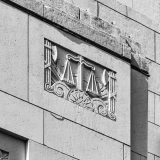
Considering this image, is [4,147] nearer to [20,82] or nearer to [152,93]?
[20,82]

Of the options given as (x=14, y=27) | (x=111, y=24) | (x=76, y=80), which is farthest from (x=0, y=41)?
(x=111, y=24)

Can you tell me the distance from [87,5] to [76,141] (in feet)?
10.8

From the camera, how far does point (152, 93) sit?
74.0 ft

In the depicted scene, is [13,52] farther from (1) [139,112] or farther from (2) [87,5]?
(1) [139,112]

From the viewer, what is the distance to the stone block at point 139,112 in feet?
71.4

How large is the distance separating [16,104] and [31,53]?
1.06 m

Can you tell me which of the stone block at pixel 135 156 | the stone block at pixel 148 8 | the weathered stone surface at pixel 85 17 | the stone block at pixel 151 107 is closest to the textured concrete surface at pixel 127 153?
the stone block at pixel 135 156

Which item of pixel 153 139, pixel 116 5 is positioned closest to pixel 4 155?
pixel 153 139

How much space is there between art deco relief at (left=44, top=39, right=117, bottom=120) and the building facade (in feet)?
0.06

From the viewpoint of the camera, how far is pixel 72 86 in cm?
2033

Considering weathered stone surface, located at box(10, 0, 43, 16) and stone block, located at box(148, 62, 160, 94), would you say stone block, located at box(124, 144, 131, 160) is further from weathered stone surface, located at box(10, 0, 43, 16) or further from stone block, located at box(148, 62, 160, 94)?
weathered stone surface, located at box(10, 0, 43, 16)

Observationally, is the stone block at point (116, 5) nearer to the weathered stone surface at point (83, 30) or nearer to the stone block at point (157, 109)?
the weathered stone surface at point (83, 30)

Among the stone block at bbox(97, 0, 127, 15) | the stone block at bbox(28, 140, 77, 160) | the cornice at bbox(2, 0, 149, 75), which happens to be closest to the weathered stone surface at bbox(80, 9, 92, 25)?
the cornice at bbox(2, 0, 149, 75)

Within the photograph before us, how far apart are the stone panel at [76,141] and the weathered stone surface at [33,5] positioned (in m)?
1.81
